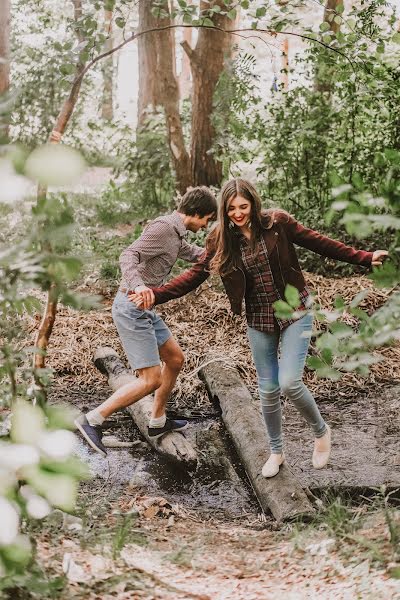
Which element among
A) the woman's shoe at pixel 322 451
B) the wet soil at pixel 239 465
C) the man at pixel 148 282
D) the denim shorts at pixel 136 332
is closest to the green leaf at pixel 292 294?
the wet soil at pixel 239 465

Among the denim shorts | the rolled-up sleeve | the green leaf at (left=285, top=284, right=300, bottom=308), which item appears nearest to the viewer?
the green leaf at (left=285, top=284, right=300, bottom=308)

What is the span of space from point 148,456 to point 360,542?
260 cm

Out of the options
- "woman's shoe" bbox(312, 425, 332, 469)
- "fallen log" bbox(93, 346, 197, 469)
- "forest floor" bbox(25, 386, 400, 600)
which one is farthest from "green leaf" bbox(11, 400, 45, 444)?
"fallen log" bbox(93, 346, 197, 469)

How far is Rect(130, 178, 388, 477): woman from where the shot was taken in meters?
4.30

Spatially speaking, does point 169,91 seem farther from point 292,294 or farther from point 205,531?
point 292,294

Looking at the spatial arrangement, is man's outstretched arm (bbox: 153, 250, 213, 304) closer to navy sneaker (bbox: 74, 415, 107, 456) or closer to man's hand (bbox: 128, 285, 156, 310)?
man's hand (bbox: 128, 285, 156, 310)

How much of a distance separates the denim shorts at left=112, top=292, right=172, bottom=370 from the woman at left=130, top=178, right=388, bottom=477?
2.74 ft

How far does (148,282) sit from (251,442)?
142cm

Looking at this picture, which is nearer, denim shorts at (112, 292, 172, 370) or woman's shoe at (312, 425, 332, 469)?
woman's shoe at (312, 425, 332, 469)

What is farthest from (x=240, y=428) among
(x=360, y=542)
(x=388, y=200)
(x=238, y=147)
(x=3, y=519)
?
(x=238, y=147)

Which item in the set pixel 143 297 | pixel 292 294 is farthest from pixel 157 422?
pixel 292 294

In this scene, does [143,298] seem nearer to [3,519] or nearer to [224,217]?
[224,217]

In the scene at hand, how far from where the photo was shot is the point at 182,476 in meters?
5.11

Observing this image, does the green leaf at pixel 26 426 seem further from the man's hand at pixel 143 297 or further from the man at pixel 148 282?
the man at pixel 148 282
